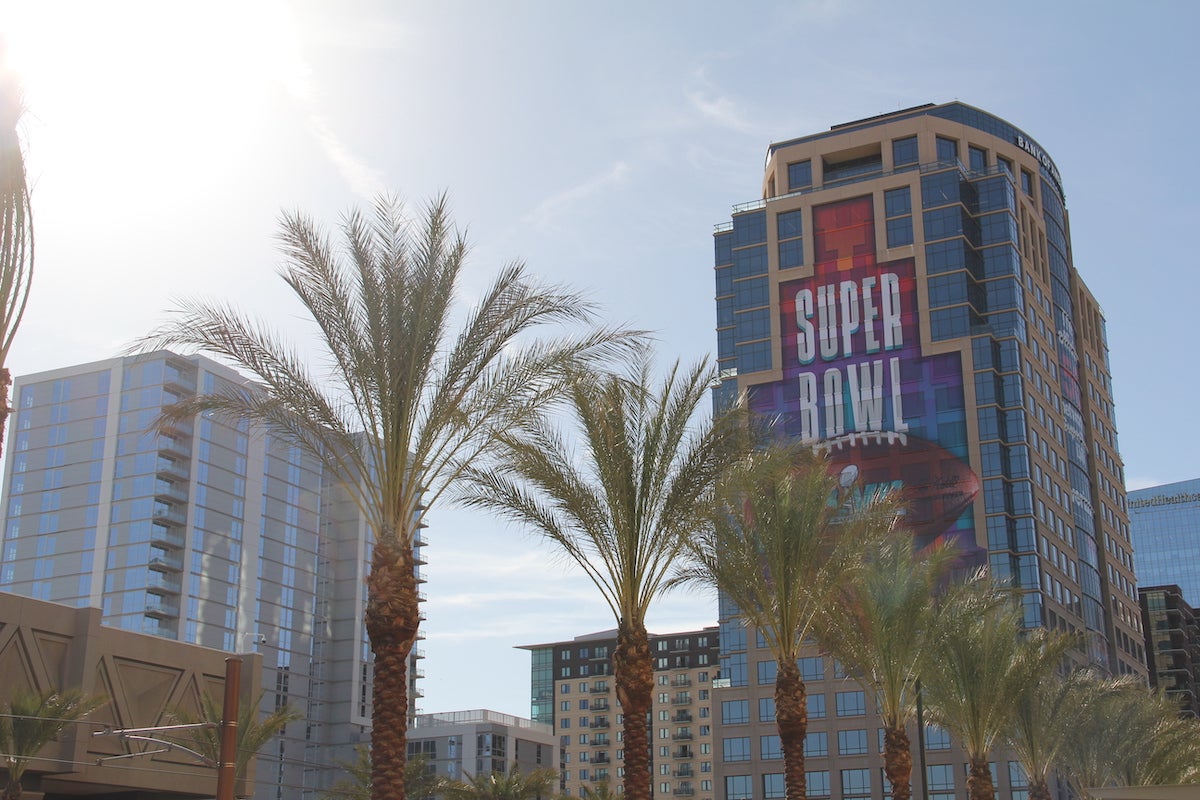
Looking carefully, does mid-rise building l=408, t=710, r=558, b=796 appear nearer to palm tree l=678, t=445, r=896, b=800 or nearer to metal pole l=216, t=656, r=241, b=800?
palm tree l=678, t=445, r=896, b=800

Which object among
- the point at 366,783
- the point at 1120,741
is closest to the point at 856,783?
the point at 366,783

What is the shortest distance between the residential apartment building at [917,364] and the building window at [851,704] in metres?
0.15

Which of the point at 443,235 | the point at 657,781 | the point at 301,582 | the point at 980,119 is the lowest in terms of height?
the point at 657,781

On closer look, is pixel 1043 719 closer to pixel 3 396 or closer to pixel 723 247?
pixel 3 396

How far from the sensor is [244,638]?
124938 mm

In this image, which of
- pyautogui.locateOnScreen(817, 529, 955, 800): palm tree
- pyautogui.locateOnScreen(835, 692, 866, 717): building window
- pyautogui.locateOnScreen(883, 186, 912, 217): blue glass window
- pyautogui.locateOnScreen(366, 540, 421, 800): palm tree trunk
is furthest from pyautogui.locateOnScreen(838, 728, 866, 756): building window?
pyautogui.locateOnScreen(366, 540, 421, 800): palm tree trunk

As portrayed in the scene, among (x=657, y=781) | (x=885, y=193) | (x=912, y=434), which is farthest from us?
(x=657, y=781)

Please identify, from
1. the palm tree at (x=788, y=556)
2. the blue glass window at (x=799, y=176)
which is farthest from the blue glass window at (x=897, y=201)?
the palm tree at (x=788, y=556)

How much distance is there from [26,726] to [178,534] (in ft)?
299

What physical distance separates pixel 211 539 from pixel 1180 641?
109298 mm

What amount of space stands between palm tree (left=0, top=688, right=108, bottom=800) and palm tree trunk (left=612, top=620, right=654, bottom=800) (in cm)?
1412

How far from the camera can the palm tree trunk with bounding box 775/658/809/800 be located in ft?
112

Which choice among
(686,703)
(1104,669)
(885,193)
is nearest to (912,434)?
(885,193)

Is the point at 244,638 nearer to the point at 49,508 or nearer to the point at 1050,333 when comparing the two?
the point at 49,508
